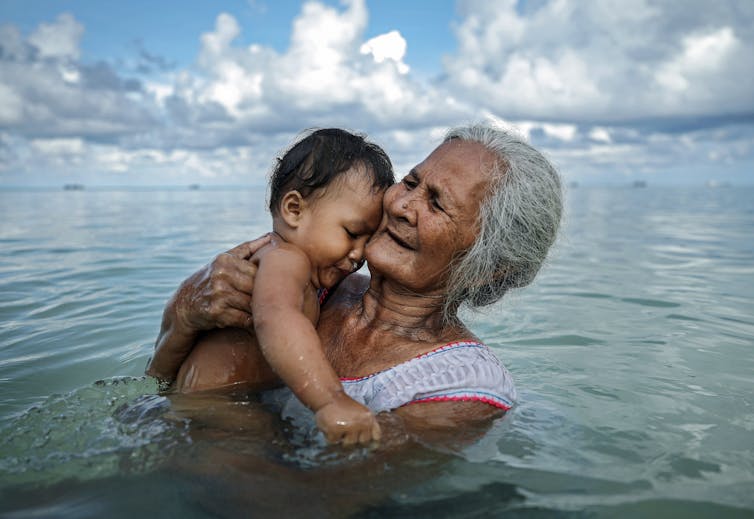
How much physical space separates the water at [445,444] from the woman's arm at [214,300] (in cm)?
36

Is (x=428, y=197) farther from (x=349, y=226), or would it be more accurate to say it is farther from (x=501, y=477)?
(x=501, y=477)

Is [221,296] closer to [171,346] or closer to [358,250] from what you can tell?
[171,346]

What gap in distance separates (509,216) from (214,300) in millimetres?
1554

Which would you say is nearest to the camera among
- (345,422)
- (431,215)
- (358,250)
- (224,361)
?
(345,422)

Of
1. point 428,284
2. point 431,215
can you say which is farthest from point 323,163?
point 428,284

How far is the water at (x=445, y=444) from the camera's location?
7.86ft

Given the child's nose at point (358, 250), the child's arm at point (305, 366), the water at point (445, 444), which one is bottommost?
the water at point (445, 444)

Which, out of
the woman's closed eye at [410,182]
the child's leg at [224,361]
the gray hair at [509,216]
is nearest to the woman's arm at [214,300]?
the child's leg at [224,361]

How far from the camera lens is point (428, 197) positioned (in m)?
3.19

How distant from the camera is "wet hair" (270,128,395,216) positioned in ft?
10.7

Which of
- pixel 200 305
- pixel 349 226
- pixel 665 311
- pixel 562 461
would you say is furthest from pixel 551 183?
Answer: pixel 665 311

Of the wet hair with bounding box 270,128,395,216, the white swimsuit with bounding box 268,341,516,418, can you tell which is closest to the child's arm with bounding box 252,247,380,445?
the white swimsuit with bounding box 268,341,516,418

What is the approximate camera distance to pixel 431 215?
314 cm

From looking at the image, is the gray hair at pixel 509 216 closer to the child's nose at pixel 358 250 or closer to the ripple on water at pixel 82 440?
the child's nose at pixel 358 250
